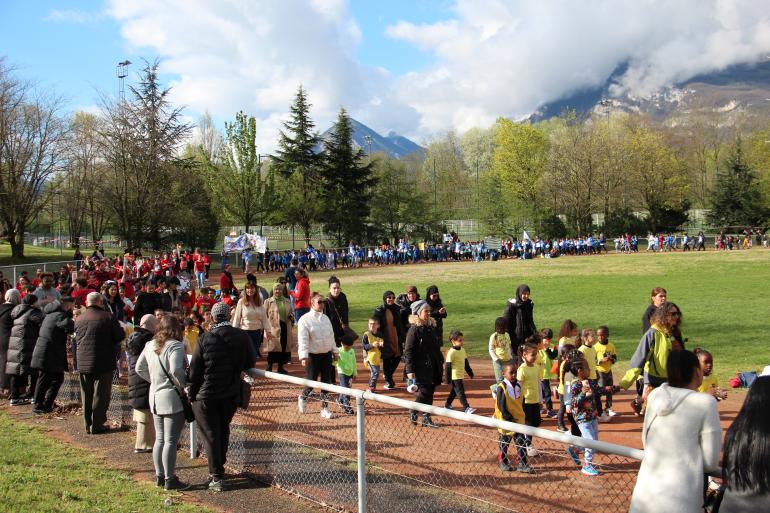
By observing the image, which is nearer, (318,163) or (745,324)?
(745,324)

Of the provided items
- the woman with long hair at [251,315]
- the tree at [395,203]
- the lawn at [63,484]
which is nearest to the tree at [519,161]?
the tree at [395,203]

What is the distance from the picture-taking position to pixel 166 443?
6.20m

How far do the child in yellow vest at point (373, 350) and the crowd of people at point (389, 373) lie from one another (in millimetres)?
27

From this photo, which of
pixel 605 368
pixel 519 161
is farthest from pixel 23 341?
pixel 519 161

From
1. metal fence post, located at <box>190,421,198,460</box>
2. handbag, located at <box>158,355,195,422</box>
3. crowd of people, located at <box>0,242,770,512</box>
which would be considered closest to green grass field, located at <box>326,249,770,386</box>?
crowd of people, located at <box>0,242,770,512</box>

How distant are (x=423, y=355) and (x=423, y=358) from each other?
0.04m

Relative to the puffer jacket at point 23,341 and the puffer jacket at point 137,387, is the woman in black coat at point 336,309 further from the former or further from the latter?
the puffer jacket at point 23,341

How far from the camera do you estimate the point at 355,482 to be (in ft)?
19.4

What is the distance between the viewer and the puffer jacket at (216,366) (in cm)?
598

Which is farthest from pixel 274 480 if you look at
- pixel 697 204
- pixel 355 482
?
pixel 697 204

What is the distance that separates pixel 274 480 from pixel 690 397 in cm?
427

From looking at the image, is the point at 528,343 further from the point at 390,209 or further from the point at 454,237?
the point at 390,209

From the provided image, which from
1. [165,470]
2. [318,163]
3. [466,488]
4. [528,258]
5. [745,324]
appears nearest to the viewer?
[466,488]

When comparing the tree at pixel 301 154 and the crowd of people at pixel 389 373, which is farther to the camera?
the tree at pixel 301 154
